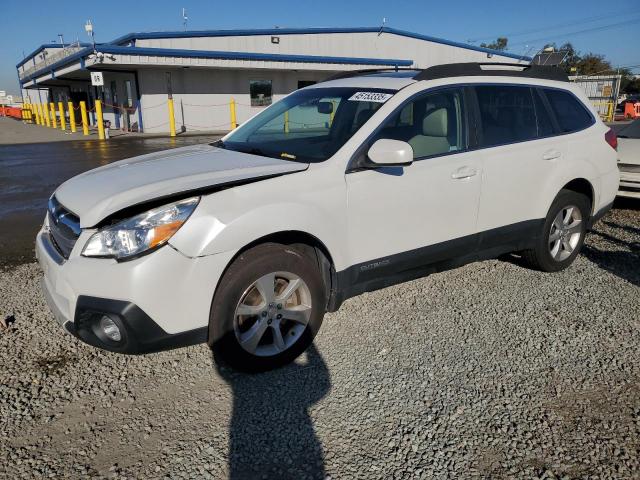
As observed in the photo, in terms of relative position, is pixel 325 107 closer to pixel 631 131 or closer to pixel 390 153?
pixel 390 153

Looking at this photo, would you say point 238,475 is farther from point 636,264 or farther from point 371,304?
point 636,264

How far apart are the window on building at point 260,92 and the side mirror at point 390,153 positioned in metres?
26.2

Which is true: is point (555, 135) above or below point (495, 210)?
above

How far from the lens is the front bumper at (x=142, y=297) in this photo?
8.76 ft

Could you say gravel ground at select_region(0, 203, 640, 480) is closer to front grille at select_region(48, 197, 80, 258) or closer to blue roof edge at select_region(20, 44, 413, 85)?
front grille at select_region(48, 197, 80, 258)

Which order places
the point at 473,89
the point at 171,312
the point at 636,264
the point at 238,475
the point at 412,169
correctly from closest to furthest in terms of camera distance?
the point at 238,475 → the point at 171,312 → the point at 412,169 → the point at 473,89 → the point at 636,264

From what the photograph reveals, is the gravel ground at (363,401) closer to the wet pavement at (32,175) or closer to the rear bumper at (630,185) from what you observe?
the wet pavement at (32,175)

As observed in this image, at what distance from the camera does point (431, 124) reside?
3.95 meters

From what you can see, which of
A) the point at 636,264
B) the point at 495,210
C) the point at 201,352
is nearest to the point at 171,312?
the point at 201,352

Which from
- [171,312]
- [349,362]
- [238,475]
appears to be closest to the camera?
[238,475]

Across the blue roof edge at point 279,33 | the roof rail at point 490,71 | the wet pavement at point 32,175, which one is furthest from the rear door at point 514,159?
the blue roof edge at point 279,33

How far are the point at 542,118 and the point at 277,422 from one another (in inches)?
138

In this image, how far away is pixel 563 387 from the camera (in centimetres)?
309

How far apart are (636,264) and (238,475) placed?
15.1 feet
